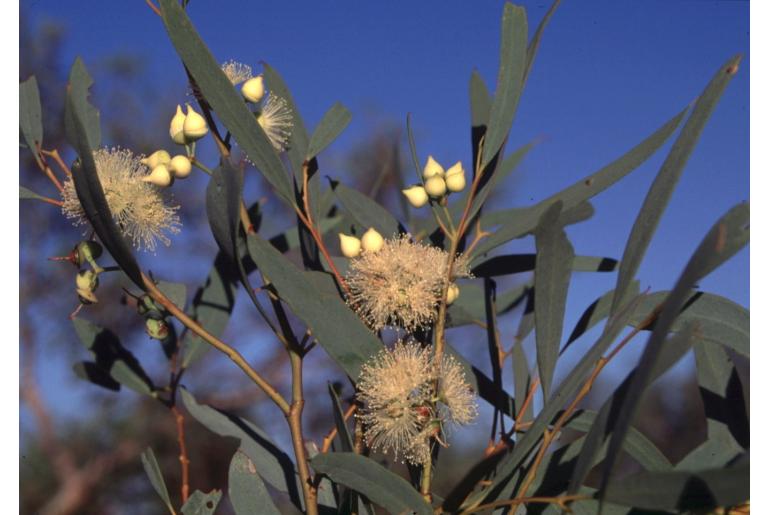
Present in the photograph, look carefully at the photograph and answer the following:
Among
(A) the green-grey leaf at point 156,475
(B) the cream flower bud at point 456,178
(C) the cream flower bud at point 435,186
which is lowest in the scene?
(A) the green-grey leaf at point 156,475

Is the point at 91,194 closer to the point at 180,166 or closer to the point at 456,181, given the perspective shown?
the point at 180,166

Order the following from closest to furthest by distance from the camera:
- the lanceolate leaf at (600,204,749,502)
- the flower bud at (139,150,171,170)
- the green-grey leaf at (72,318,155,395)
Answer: the lanceolate leaf at (600,204,749,502), the flower bud at (139,150,171,170), the green-grey leaf at (72,318,155,395)

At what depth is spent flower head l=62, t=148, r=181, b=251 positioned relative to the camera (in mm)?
742

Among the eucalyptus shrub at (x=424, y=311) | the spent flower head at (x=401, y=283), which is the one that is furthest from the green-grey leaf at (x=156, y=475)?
the spent flower head at (x=401, y=283)

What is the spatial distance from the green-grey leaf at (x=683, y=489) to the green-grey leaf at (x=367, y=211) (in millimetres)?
454

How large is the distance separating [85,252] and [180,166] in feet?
0.41

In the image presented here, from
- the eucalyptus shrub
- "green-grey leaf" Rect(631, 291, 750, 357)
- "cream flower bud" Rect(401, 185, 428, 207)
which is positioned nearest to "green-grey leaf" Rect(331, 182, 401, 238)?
the eucalyptus shrub

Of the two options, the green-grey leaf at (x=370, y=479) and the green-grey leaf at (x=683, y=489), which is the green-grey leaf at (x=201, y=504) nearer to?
the green-grey leaf at (x=370, y=479)

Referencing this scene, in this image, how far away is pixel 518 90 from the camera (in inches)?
26.8

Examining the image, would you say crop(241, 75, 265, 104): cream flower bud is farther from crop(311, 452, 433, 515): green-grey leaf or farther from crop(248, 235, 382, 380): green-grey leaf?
crop(311, 452, 433, 515): green-grey leaf

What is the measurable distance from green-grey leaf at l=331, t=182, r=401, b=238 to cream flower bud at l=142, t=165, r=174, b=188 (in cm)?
21

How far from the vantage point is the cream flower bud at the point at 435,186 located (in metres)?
0.73

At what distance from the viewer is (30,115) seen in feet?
2.86

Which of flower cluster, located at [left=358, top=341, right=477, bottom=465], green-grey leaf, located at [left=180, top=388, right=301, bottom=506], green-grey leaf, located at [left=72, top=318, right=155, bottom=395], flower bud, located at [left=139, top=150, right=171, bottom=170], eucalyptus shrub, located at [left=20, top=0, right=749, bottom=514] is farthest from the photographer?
green-grey leaf, located at [left=72, top=318, right=155, bottom=395]
